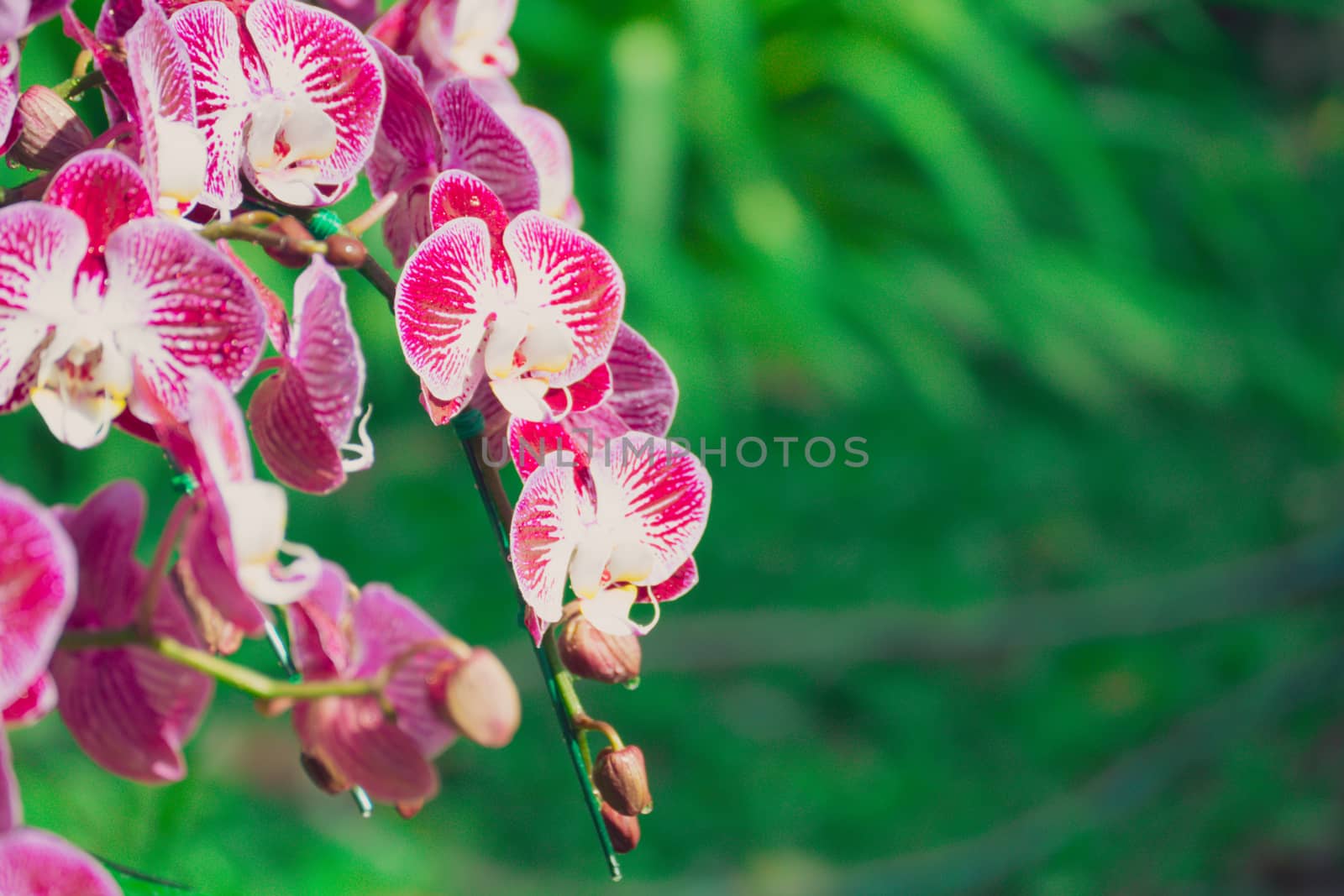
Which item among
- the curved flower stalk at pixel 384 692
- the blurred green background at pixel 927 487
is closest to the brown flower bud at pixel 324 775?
the curved flower stalk at pixel 384 692

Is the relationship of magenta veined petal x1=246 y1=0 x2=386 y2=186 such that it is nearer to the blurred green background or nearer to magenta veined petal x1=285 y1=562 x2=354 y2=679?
magenta veined petal x1=285 y1=562 x2=354 y2=679

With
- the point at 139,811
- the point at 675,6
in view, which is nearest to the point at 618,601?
the point at 139,811

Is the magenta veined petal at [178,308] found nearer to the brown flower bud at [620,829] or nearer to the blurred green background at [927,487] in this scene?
the brown flower bud at [620,829]

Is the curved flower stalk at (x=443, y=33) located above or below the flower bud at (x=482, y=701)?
above

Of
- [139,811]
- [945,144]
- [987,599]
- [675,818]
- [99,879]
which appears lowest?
[675,818]

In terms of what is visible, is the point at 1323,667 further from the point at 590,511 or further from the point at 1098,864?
the point at 590,511

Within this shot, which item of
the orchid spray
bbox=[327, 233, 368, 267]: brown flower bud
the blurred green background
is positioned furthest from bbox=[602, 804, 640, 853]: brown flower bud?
the blurred green background

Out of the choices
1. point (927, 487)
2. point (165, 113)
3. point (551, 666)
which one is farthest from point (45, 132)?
point (927, 487)
